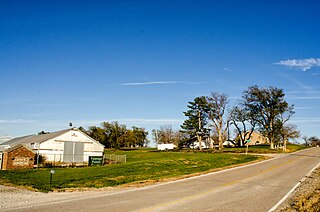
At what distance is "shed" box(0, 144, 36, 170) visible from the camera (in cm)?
3522

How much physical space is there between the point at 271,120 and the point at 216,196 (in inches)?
2281

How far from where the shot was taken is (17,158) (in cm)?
3594

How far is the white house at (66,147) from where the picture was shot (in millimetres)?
42344

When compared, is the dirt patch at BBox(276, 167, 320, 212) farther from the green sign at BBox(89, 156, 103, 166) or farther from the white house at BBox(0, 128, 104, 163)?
the white house at BBox(0, 128, 104, 163)

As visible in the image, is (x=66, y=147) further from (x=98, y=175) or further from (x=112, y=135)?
(x=112, y=135)

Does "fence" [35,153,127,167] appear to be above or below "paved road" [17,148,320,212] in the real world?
below

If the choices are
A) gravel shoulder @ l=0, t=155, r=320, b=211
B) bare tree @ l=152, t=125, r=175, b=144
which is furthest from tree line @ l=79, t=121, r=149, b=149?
gravel shoulder @ l=0, t=155, r=320, b=211

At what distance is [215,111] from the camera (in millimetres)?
70938

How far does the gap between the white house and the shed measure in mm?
3849

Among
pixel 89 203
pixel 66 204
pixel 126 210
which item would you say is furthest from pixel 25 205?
pixel 126 210

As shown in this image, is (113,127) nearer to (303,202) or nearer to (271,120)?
(271,120)

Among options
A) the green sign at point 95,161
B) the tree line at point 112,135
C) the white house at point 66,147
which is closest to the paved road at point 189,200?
the green sign at point 95,161

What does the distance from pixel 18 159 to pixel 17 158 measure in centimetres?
19

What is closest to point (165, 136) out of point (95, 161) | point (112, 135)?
point (112, 135)
